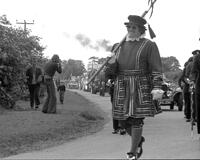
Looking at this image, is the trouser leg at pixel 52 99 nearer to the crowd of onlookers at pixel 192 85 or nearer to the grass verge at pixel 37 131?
the grass verge at pixel 37 131

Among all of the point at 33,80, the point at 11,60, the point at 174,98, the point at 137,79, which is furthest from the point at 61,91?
the point at 137,79

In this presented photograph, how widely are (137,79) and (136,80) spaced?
0.8 inches

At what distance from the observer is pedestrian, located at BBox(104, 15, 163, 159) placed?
6.88m

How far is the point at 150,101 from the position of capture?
698 centimetres

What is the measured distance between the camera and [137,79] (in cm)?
701

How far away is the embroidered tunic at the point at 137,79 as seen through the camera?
22.6 ft

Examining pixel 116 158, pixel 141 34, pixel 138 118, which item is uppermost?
pixel 141 34

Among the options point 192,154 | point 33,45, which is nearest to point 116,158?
point 192,154

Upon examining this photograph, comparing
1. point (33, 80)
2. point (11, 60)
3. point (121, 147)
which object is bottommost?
point (121, 147)

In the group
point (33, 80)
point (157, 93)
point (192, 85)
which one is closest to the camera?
point (157, 93)

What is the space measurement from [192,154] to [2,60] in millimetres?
10245

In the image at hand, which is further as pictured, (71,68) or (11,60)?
(71,68)

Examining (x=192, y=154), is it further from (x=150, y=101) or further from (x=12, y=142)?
(x=12, y=142)

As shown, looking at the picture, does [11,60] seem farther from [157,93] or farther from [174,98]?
[157,93]
